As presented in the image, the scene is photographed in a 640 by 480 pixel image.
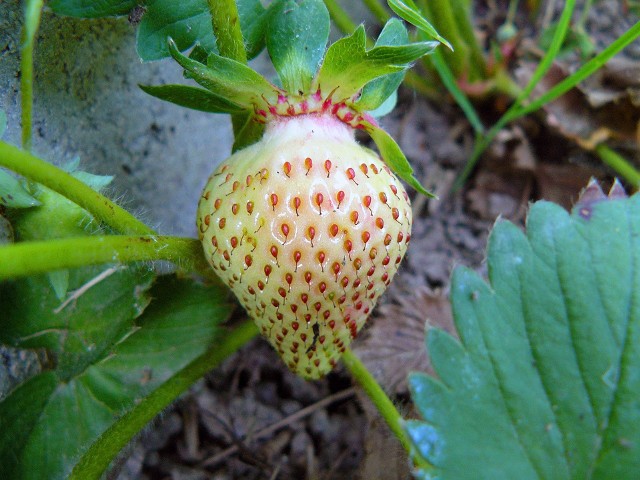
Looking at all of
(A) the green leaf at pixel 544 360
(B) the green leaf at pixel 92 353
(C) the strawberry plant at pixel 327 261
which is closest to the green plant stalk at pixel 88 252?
(C) the strawberry plant at pixel 327 261

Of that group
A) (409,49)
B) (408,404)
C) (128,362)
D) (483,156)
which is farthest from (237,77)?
(483,156)

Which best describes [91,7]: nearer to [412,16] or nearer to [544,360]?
[412,16]

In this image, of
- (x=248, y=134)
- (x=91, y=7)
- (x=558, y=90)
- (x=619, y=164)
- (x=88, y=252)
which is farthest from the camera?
(x=619, y=164)

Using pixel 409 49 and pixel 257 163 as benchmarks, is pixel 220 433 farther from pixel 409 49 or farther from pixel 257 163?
pixel 409 49

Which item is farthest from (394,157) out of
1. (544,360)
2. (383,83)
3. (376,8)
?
(376,8)

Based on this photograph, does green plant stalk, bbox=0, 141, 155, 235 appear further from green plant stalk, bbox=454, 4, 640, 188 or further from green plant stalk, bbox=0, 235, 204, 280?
green plant stalk, bbox=454, 4, 640, 188

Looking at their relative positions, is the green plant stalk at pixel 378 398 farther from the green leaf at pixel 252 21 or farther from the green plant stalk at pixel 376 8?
the green plant stalk at pixel 376 8
